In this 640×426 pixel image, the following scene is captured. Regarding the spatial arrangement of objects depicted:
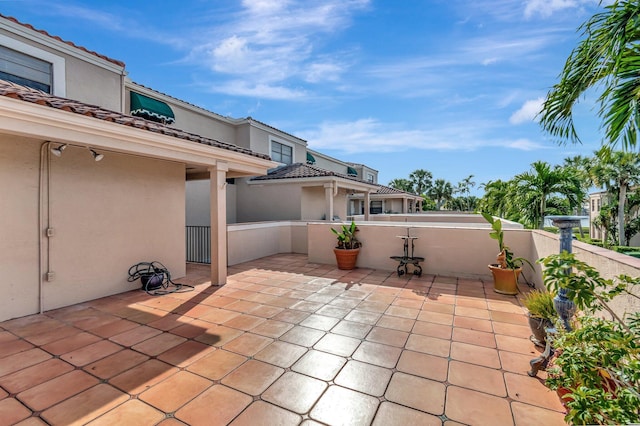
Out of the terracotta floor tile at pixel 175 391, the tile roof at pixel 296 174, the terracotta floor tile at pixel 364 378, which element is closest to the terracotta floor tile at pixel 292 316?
the terracotta floor tile at pixel 364 378

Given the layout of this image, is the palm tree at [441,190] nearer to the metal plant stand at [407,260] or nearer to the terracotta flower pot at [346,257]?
the metal plant stand at [407,260]

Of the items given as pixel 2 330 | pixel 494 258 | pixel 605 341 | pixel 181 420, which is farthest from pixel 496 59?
pixel 2 330

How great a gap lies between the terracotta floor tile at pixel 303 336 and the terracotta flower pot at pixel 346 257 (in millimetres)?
4680

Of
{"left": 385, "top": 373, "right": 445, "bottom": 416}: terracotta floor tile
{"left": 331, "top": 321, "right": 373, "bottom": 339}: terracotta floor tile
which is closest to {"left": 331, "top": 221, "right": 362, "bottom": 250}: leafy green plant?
{"left": 331, "top": 321, "right": 373, "bottom": 339}: terracotta floor tile

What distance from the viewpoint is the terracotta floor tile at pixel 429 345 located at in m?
4.21

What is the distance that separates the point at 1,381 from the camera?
11.6 feet

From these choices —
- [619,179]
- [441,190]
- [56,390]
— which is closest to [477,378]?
[56,390]

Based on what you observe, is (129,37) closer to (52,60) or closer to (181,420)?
(52,60)

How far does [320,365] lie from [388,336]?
1.44 m

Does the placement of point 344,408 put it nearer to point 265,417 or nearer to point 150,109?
point 265,417

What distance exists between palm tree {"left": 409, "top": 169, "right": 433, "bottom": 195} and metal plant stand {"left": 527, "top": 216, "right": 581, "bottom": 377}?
179 feet

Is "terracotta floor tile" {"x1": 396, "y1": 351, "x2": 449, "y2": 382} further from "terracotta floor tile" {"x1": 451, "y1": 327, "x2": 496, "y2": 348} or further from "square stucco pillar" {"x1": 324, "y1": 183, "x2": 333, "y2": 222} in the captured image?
"square stucco pillar" {"x1": 324, "y1": 183, "x2": 333, "y2": 222}

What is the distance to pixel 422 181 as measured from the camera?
56.0 meters

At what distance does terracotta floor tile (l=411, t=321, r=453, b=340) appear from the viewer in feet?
15.5
